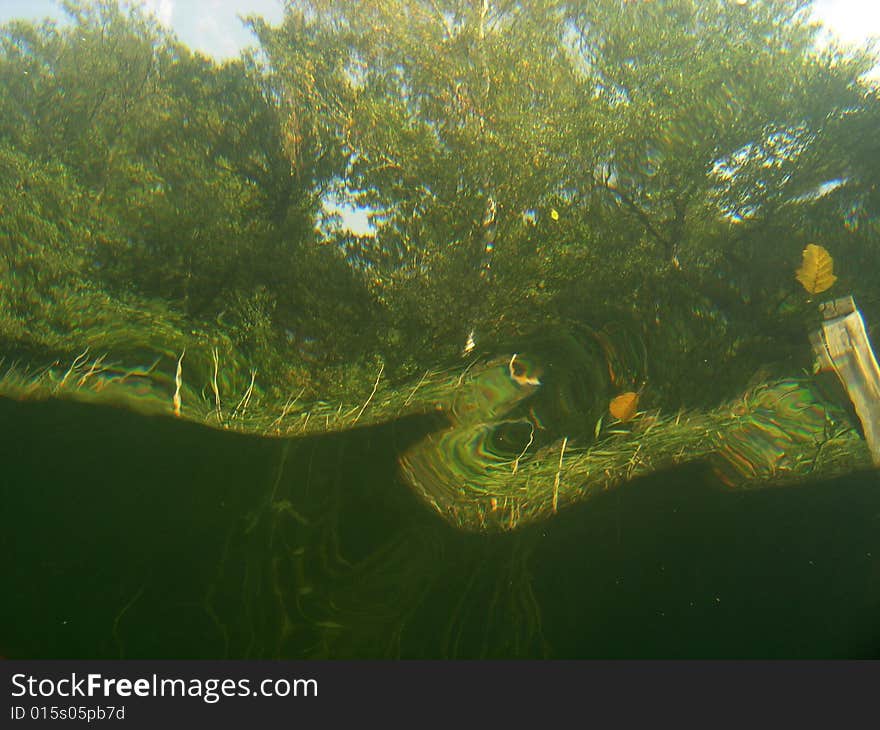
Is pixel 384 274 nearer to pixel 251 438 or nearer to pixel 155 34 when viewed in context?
pixel 251 438

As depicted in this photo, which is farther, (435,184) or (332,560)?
(435,184)

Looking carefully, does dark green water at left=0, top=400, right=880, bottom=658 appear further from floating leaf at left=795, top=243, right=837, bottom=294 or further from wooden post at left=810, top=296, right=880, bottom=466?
floating leaf at left=795, top=243, right=837, bottom=294

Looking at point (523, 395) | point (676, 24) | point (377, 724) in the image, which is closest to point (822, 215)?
point (676, 24)

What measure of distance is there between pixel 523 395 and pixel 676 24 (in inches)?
49.0

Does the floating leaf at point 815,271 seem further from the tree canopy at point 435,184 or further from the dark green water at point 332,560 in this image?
the dark green water at point 332,560

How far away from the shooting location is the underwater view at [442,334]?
1.41 meters

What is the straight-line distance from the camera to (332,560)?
4.64ft

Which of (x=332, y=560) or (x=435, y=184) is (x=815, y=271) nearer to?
(x=435, y=184)

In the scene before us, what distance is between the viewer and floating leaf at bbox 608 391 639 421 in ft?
5.07

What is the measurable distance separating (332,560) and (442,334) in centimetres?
70

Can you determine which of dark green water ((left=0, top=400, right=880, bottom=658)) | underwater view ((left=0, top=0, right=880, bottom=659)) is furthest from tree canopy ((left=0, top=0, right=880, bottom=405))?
dark green water ((left=0, top=400, right=880, bottom=658))

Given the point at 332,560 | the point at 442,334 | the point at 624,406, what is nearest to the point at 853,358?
the point at 624,406

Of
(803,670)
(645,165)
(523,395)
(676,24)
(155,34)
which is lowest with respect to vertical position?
(803,670)

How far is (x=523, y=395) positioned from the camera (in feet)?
4.97
